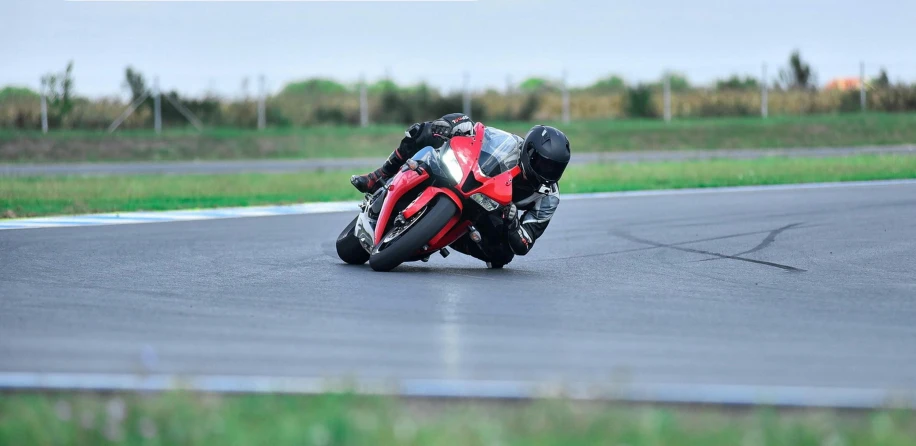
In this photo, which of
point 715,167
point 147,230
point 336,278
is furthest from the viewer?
point 715,167

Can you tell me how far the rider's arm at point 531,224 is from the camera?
9.89m

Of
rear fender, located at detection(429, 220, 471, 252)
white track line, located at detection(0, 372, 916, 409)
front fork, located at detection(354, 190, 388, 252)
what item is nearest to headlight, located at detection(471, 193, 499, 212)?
rear fender, located at detection(429, 220, 471, 252)

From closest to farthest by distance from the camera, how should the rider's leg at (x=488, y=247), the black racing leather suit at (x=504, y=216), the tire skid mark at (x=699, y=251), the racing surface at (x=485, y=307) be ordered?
the racing surface at (x=485, y=307), the black racing leather suit at (x=504, y=216), the rider's leg at (x=488, y=247), the tire skid mark at (x=699, y=251)

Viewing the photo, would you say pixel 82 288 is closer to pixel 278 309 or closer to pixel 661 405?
pixel 278 309

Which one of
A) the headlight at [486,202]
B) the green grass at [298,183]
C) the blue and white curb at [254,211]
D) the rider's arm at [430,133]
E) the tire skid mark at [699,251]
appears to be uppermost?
the rider's arm at [430,133]

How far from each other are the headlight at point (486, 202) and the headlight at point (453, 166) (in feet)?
0.56

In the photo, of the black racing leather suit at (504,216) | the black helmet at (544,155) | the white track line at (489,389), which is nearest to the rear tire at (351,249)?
the black racing leather suit at (504,216)

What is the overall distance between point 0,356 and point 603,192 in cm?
1496

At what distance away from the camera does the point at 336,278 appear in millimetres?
9688

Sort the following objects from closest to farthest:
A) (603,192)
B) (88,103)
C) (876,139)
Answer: (603,192)
(876,139)
(88,103)

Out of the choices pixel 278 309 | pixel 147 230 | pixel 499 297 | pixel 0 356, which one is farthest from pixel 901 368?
pixel 147 230

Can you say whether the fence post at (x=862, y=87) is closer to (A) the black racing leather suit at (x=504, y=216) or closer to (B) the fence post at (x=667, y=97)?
(B) the fence post at (x=667, y=97)

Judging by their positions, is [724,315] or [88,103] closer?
[724,315]

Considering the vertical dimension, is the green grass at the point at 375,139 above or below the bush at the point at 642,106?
below
